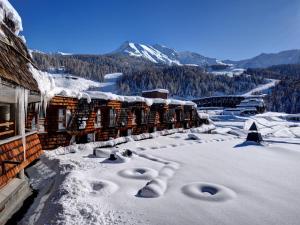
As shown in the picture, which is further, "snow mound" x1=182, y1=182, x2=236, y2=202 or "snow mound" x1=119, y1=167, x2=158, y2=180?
"snow mound" x1=119, y1=167, x2=158, y2=180

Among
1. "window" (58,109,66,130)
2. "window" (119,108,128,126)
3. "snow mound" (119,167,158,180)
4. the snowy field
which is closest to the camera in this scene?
the snowy field

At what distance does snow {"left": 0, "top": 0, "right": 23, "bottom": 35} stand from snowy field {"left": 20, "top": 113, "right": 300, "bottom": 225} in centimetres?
527

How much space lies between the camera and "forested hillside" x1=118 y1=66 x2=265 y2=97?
138875mm

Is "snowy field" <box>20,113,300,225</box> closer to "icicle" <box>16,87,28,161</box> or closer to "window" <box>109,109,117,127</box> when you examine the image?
"icicle" <box>16,87,28,161</box>

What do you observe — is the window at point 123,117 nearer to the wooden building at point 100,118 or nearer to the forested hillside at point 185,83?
the wooden building at point 100,118

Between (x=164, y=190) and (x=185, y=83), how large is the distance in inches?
5380

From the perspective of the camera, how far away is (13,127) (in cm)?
762

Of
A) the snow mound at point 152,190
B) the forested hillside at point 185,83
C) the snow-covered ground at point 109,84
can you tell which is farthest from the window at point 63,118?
the snow-covered ground at point 109,84

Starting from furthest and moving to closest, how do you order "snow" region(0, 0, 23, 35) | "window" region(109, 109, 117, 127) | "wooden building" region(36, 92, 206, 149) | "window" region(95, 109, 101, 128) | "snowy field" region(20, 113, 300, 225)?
"window" region(109, 109, 117, 127)
"window" region(95, 109, 101, 128)
"wooden building" region(36, 92, 206, 149)
"snow" region(0, 0, 23, 35)
"snowy field" region(20, 113, 300, 225)

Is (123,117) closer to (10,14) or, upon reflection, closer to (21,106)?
(10,14)

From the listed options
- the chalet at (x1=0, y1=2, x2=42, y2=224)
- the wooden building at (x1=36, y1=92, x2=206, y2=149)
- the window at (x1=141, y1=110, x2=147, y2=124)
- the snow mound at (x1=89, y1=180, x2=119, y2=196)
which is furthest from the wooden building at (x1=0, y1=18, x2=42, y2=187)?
the window at (x1=141, y1=110, x2=147, y2=124)

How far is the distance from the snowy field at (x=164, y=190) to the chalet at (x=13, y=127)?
0.67 meters

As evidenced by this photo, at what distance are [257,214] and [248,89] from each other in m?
151

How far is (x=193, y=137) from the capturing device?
2239 cm
